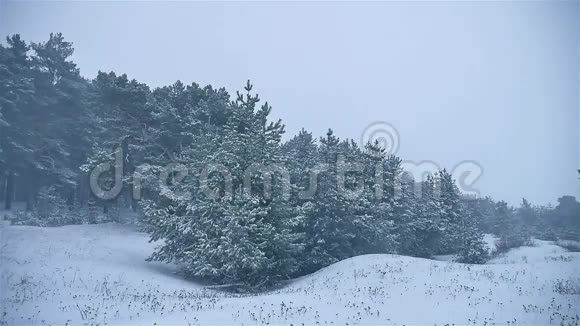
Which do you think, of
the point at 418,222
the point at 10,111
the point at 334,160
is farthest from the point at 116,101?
the point at 418,222

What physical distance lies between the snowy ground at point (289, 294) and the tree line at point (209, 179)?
3473mm

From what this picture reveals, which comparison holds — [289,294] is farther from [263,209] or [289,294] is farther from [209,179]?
[209,179]

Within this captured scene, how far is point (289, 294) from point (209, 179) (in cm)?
995

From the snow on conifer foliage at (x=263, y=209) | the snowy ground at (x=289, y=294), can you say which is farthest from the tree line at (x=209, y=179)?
the snowy ground at (x=289, y=294)

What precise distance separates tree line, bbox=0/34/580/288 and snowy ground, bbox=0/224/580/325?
11.4ft

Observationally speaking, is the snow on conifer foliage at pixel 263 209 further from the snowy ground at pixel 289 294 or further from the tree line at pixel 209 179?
the snowy ground at pixel 289 294

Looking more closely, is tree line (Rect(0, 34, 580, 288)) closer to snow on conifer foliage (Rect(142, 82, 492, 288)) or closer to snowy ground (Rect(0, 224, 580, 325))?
snow on conifer foliage (Rect(142, 82, 492, 288))

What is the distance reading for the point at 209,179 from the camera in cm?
2450

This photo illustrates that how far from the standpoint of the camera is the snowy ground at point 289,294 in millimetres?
13320

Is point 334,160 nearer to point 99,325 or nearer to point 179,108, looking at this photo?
point 179,108

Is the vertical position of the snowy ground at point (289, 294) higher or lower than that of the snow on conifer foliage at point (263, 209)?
lower

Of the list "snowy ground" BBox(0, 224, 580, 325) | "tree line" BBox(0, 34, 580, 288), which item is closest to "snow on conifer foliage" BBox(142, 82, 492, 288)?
"tree line" BBox(0, 34, 580, 288)

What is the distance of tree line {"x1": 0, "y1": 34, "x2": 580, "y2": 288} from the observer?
23891 mm

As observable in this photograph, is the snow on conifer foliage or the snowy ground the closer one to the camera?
the snowy ground
